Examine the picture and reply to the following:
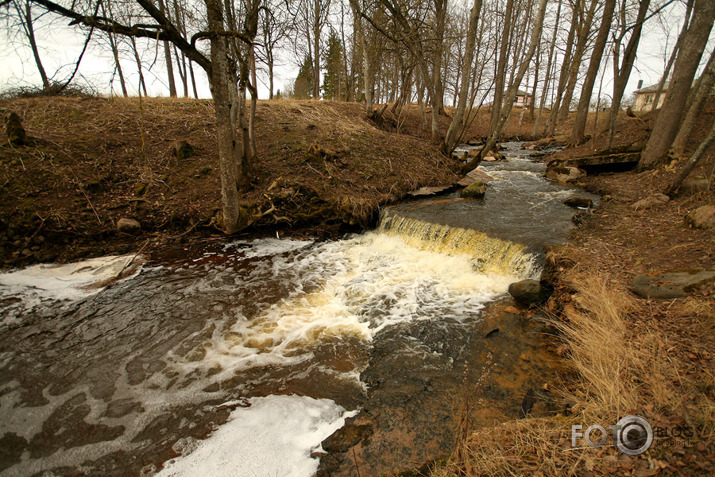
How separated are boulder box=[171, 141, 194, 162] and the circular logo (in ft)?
34.3

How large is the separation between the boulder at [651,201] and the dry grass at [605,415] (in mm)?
4317

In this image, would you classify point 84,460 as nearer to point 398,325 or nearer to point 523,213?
point 398,325

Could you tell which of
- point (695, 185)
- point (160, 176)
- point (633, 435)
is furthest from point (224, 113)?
point (695, 185)

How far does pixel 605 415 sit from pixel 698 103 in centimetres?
911

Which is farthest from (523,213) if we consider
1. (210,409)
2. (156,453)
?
(156,453)

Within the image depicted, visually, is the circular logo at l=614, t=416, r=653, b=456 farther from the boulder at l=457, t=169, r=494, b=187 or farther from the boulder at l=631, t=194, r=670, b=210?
the boulder at l=457, t=169, r=494, b=187

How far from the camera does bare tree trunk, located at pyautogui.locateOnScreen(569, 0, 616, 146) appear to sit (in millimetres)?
12250

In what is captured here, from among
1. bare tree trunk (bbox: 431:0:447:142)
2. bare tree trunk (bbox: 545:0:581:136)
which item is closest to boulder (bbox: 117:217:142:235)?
bare tree trunk (bbox: 431:0:447:142)

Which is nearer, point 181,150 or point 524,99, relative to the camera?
point 181,150

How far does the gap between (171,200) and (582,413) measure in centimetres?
880

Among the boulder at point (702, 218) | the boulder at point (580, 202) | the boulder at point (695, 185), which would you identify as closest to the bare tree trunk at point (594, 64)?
the boulder at point (580, 202)

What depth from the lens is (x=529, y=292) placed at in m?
4.96

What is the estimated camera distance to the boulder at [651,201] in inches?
244

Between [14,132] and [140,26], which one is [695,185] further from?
[14,132]
